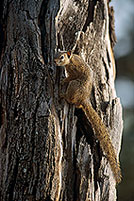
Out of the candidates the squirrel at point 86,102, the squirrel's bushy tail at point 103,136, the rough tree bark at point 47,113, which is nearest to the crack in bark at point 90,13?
the rough tree bark at point 47,113

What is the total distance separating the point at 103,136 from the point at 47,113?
29cm

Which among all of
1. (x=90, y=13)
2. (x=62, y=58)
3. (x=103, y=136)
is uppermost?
(x=90, y=13)

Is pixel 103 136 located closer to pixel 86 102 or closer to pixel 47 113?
pixel 86 102

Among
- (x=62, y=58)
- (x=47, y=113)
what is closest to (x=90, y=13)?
(x=62, y=58)

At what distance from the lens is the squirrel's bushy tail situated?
1.47 metres

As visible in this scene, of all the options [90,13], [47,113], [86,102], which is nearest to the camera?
[47,113]

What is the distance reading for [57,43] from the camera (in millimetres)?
1520

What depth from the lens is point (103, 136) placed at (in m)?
1.47

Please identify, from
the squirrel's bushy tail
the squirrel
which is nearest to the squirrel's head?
the squirrel

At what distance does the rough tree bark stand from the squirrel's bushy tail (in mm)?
27

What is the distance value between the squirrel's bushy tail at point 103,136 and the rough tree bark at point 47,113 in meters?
0.03

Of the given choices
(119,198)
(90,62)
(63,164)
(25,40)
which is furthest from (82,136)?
(119,198)

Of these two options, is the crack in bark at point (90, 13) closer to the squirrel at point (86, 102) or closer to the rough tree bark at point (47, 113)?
the rough tree bark at point (47, 113)

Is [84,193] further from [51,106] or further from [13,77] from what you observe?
[13,77]
